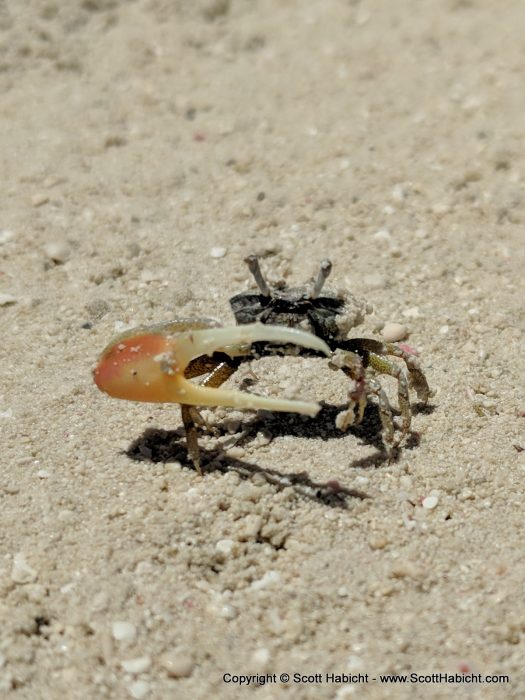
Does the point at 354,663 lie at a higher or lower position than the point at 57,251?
lower

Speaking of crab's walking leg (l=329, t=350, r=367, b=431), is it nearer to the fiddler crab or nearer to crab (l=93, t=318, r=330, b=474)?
the fiddler crab

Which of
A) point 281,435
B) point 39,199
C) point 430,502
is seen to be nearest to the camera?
point 430,502

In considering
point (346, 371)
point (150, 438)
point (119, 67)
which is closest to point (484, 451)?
point (346, 371)

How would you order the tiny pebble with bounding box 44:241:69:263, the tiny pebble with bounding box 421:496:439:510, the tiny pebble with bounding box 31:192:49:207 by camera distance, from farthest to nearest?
the tiny pebble with bounding box 31:192:49:207, the tiny pebble with bounding box 44:241:69:263, the tiny pebble with bounding box 421:496:439:510

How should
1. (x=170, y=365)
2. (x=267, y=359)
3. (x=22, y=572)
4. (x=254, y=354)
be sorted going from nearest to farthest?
(x=22, y=572) → (x=170, y=365) → (x=254, y=354) → (x=267, y=359)

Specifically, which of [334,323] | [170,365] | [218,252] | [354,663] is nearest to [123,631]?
[354,663]

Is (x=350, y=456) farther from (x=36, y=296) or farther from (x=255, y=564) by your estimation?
(x=36, y=296)

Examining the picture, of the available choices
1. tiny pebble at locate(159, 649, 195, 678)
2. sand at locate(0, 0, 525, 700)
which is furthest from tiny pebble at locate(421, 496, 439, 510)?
tiny pebble at locate(159, 649, 195, 678)

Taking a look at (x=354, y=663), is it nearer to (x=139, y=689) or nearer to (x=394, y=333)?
(x=139, y=689)
